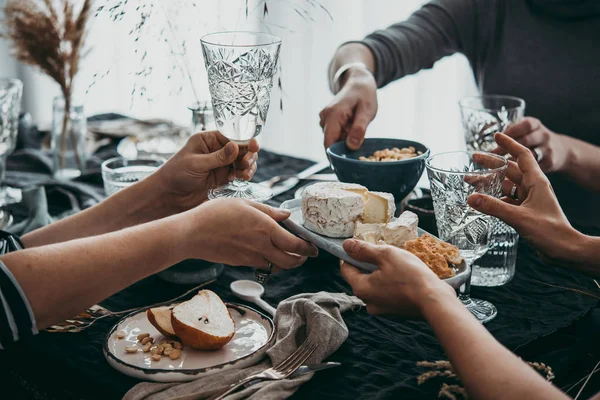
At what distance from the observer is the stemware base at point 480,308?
1.22m

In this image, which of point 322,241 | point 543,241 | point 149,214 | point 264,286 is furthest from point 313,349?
point 149,214

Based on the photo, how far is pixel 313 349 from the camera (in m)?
1.08

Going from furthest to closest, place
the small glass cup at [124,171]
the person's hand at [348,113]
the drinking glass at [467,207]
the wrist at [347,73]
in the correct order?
1. the wrist at [347,73]
2. the person's hand at [348,113]
3. the small glass cup at [124,171]
4. the drinking glass at [467,207]

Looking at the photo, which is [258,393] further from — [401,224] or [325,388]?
[401,224]

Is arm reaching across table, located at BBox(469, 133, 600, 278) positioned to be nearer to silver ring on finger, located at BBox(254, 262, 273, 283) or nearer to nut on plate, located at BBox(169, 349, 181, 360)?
silver ring on finger, located at BBox(254, 262, 273, 283)

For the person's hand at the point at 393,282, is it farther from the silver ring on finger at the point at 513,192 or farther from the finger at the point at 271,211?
the silver ring on finger at the point at 513,192

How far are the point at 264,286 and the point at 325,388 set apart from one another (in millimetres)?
379

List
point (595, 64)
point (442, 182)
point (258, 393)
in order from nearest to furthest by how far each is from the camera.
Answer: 1. point (258, 393)
2. point (442, 182)
3. point (595, 64)

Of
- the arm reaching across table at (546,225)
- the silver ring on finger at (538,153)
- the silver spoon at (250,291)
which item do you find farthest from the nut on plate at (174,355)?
the silver ring on finger at (538,153)

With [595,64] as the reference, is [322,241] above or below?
below

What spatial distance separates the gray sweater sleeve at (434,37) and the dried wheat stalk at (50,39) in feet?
3.00

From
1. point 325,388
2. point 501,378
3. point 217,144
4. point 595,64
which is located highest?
point 595,64

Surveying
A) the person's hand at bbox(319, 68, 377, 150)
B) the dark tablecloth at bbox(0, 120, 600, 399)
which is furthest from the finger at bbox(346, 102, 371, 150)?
the dark tablecloth at bbox(0, 120, 600, 399)

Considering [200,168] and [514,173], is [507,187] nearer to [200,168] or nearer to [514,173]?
[514,173]
